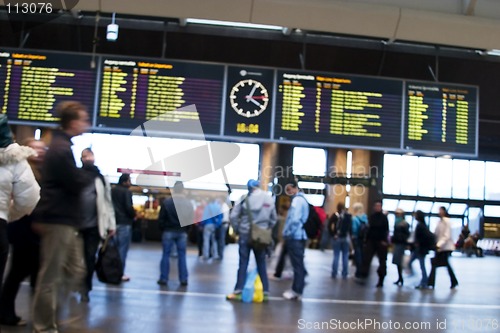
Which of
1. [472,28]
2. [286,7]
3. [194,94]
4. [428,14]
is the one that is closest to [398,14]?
[428,14]

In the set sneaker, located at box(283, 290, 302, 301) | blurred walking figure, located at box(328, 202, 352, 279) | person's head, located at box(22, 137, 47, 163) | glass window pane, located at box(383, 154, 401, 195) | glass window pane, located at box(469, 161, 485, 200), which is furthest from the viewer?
glass window pane, located at box(469, 161, 485, 200)

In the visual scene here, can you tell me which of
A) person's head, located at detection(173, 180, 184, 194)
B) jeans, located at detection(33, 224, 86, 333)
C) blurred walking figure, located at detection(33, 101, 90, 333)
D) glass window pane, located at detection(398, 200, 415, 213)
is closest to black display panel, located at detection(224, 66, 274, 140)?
person's head, located at detection(173, 180, 184, 194)

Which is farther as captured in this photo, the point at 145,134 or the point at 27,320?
the point at 145,134

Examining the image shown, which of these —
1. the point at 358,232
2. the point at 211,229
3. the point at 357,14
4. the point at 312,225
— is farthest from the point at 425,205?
the point at 357,14

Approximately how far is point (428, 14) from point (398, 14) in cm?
49

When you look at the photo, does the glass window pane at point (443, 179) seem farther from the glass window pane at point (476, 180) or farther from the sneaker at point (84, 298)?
the sneaker at point (84, 298)

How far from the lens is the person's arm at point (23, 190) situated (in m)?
4.06

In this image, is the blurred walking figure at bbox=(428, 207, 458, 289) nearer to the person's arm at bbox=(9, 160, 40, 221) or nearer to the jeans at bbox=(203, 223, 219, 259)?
the jeans at bbox=(203, 223, 219, 259)

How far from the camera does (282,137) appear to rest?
27.1ft

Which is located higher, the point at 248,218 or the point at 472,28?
the point at 472,28

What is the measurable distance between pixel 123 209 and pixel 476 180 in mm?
24005

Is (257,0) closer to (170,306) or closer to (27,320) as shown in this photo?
(170,306)

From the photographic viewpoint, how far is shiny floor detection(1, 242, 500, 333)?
16.3ft

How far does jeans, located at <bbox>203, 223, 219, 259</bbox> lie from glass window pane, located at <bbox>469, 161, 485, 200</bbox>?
18.0 metres
